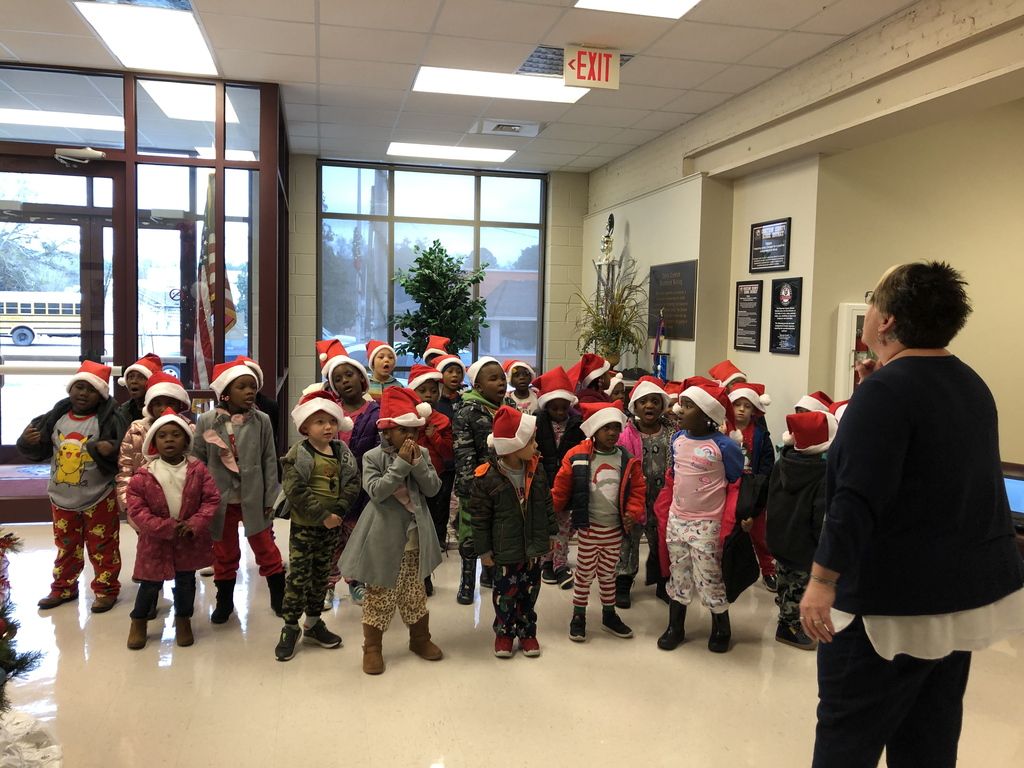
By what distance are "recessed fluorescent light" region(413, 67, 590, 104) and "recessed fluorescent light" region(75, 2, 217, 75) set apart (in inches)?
59.4

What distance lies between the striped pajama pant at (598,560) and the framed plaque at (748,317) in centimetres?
297

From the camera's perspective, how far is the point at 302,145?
751 cm

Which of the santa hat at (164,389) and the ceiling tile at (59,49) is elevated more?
the ceiling tile at (59,49)

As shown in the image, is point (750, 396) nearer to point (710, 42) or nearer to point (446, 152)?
point (710, 42)

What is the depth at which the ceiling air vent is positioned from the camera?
188 inches

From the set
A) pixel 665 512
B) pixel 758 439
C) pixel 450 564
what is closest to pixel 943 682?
pixel 665 512

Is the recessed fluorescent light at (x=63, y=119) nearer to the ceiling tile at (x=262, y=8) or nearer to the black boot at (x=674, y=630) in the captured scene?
the ceiling tile at (x=262, y=8)

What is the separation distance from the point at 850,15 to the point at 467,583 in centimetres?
378

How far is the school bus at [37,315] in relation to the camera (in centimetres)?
518

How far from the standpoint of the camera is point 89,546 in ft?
12.1

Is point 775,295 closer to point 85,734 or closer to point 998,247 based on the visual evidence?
point 998,247

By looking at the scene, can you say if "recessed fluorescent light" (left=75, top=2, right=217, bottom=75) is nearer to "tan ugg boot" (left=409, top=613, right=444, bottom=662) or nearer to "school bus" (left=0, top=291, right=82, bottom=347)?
"school bus" (left=0, top=291, right=82, bottom=347)

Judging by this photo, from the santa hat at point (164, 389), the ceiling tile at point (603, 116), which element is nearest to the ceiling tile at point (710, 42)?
the ceiling tile at point (603, 116)

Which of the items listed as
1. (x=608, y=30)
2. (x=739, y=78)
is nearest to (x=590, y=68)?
(x=608, y=30)
